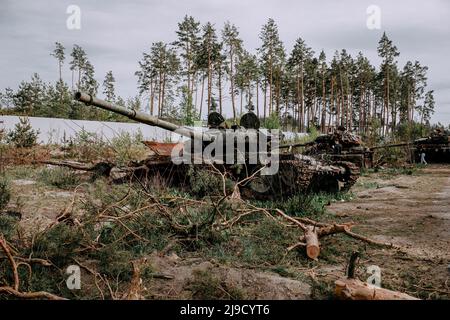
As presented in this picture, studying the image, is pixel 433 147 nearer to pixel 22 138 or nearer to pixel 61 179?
pixel 61 179

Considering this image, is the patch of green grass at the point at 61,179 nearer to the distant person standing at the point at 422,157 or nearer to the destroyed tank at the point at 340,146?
the destroyed tank at the point at 340,146

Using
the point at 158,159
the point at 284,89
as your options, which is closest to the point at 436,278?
the point at 158,159

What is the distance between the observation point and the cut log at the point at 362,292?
3.12 meters

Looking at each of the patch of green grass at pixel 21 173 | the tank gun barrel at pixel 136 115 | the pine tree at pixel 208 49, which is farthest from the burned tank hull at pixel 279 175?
the pine tree at pixel 208 49

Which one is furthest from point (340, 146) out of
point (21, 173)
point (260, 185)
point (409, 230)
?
point (21, 173)

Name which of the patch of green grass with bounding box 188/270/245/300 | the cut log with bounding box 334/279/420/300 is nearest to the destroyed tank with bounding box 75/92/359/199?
the patch of green grass with bounding box 188/270/245/300

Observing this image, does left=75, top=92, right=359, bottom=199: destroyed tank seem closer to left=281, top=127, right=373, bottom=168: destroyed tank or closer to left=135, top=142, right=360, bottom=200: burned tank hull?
left=135, top=142, right=360, bottom=200: burned tank hull

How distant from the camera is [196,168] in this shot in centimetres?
852

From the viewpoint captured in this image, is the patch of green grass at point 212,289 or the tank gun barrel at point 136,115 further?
the tank gun barrel at point 136,115

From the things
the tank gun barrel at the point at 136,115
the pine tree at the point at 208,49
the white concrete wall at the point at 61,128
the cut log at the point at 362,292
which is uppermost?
the pine tree at the point at 208,49

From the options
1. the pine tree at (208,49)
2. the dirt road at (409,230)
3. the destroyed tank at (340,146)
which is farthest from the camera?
the pine tree at (208,49)

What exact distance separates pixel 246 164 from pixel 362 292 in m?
6.23

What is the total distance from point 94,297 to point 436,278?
12.4ft

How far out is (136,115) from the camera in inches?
300
